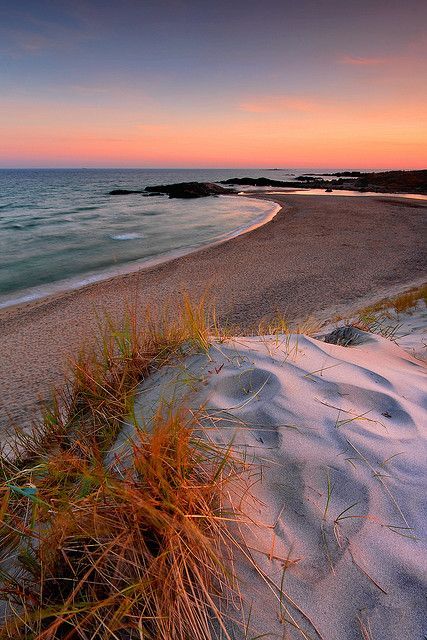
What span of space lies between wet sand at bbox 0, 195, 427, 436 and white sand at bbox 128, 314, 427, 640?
1314 millimetres

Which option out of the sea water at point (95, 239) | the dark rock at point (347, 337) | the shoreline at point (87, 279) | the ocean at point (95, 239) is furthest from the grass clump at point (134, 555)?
the ocean at point (95, 239)

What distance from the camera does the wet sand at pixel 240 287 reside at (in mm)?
5543

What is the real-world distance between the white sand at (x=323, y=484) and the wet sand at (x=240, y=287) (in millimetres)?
Result: 1314

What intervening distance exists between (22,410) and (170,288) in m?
5.28

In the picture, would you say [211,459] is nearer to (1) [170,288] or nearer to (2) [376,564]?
(2) [376,564]

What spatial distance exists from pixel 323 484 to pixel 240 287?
7801mm

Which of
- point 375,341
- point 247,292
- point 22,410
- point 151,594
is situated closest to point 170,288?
point 247,292

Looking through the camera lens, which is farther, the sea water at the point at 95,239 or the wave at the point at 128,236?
the wave at the point at 128,236

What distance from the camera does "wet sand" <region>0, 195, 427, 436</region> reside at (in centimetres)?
554

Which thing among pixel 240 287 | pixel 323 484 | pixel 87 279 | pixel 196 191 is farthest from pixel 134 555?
pixel 196 191

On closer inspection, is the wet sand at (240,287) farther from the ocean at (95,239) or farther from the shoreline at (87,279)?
the ocean at (95,239)

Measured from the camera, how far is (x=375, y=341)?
334cm

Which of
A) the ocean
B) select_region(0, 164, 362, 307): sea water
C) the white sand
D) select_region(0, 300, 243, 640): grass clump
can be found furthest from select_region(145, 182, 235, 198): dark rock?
select_region(0, 300, 243, 640): grass clump

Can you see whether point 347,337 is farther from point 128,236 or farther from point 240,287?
point 128,236
